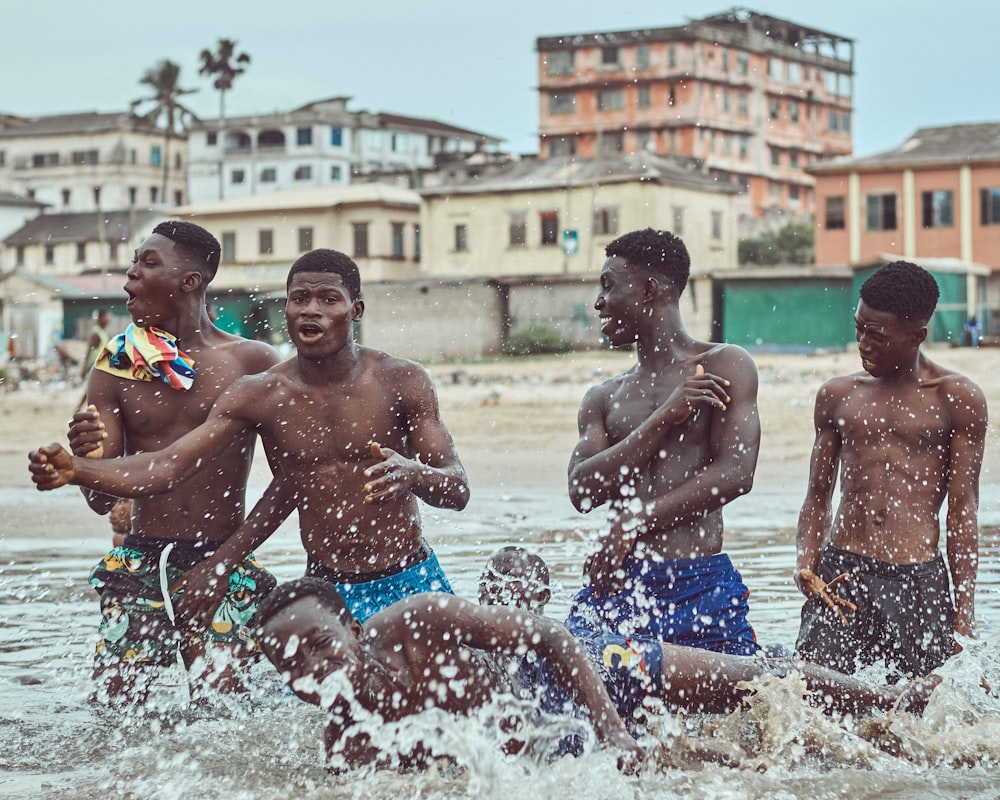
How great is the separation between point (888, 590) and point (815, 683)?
507 mm

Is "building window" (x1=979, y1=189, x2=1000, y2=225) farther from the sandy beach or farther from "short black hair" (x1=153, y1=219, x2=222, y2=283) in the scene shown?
"short black hair" (x1=153, y1=219, x2=222, y2=283)

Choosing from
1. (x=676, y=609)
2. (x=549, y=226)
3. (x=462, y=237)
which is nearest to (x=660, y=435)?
(x=676, y=609)

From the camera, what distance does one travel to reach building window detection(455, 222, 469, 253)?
4244cm

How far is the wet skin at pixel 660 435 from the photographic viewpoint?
4.99 m

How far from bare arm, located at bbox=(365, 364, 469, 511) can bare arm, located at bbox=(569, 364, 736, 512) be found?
0.49 m

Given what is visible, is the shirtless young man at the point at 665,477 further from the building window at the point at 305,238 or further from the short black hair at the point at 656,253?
the building window at the point at 305,238

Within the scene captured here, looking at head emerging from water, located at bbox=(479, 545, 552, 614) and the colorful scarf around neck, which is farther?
the colorful scarf around neck

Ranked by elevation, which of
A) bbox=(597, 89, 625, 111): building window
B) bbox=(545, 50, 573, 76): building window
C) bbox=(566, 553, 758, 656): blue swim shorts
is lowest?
bbox=(566, 553, 758, 656): blue swim shorts

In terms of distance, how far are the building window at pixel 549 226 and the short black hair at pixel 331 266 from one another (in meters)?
37.0

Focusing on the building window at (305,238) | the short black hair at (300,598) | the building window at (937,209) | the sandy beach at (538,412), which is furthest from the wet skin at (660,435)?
the building window at (305,238)

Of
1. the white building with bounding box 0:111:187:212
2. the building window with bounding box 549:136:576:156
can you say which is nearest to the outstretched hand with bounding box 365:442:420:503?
the building window with bounding box 549:136:576:156

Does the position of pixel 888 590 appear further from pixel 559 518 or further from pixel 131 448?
pixel 559 518

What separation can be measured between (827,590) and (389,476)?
175 centimetres

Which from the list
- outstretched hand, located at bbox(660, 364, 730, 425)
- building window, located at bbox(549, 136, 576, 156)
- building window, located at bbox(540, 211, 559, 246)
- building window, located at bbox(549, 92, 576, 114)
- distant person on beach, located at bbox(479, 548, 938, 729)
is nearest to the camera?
distant person on beach, located at bbox(479, 548, 938, 729)
